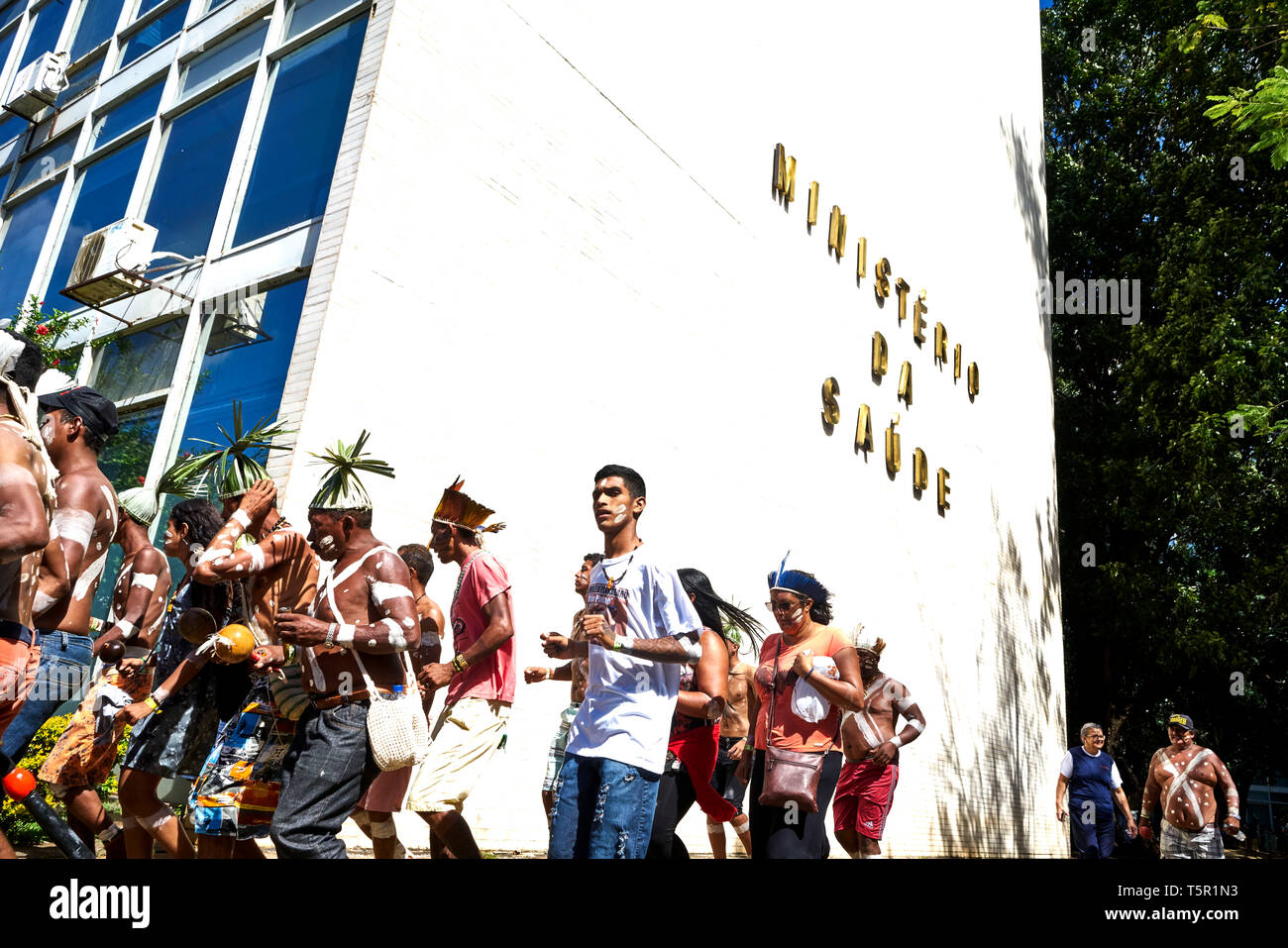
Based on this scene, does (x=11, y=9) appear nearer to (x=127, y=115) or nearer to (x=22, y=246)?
(x=22, y=246)

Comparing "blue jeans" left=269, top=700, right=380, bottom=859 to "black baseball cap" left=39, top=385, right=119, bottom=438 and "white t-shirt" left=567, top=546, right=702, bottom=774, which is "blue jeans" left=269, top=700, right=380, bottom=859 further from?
"black baseball cap" left=39, top=385, right=119, bottom=438

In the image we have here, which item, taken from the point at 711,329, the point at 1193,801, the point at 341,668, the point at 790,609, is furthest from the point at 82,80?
the point at 1193,801

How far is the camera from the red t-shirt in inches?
217

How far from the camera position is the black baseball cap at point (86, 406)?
461 cm

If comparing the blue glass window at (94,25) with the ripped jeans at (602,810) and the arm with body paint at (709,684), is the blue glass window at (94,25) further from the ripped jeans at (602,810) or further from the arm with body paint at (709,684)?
the ripped jeans at (602,810)

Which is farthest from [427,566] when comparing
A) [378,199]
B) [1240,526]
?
[1240,526]

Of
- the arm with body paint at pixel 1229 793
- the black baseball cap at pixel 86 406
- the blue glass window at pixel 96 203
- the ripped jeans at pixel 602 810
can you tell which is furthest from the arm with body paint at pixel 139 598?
the arm with body paint at pixel 1229 793

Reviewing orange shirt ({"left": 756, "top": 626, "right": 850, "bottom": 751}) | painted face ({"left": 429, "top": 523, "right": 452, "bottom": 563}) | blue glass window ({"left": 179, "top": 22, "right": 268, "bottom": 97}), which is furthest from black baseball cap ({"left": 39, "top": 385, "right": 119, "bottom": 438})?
blue glass window ({"left": 179, "top": 22, "right": 268, "bottom": 97})

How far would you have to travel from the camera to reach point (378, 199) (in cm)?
871

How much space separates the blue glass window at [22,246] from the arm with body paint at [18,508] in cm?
1090

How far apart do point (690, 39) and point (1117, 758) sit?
19.0 meters

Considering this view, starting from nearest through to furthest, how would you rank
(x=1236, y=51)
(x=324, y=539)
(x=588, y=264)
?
1. (x=324, y=539)
2. (x=588, y=264)
3. (x=1236, y=51)

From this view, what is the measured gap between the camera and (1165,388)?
2050 centimetres
